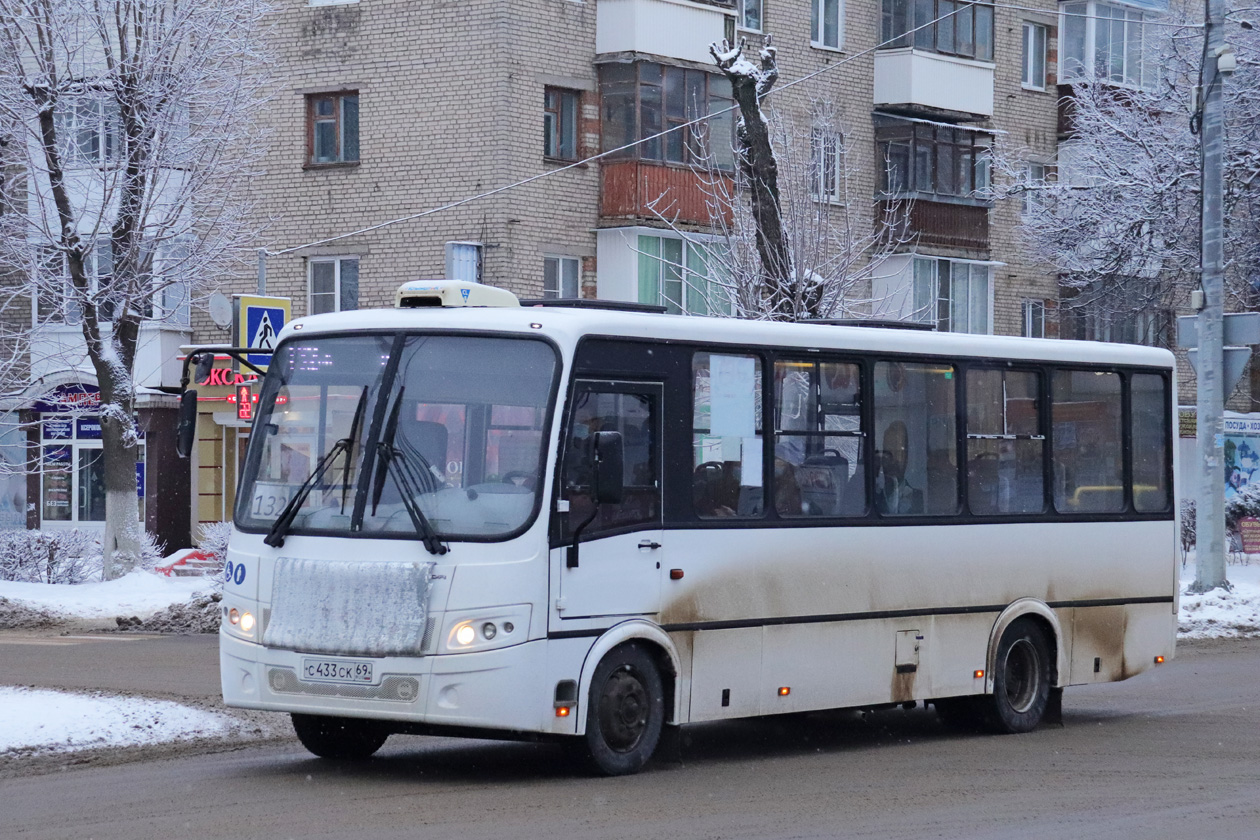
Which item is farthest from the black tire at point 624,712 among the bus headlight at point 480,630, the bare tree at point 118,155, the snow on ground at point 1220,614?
the bare tree at point 118,155

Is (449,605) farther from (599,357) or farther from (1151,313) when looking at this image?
(1151,313)

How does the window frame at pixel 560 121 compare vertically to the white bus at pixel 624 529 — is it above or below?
above

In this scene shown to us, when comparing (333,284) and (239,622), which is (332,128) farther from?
(239,622)

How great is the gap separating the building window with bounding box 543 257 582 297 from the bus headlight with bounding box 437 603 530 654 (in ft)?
75.7

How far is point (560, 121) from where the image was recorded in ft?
110

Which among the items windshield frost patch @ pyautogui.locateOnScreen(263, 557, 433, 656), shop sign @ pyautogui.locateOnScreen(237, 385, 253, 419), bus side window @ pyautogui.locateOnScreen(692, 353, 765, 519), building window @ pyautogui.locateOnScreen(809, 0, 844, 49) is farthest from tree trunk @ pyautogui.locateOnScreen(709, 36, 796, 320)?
windshield frost patch @ pyautogui.locateOnScreen(263, 557, 433, 656)

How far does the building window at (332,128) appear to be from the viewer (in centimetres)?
3375

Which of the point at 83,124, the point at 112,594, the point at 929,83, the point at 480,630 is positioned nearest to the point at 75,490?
the point at 83,124

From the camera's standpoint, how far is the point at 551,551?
10328 mm

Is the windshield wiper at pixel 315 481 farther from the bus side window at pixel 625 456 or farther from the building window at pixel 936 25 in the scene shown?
the building window at pixel 936 25

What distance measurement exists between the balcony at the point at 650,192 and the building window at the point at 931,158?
504cm

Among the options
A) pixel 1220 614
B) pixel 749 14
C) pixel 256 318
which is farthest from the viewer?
pixel 749 14

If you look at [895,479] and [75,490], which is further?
[75,490]

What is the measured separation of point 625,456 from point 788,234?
19.1 meters
